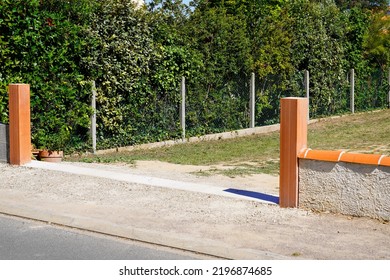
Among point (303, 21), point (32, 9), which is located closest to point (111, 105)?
point (32, 9)

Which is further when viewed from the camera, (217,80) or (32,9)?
(217,80)

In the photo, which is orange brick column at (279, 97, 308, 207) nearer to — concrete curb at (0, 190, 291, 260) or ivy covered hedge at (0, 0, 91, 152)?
concrete curb at (0, 190, 291, 260)

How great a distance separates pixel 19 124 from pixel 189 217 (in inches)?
184

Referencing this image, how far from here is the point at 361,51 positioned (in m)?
28.1

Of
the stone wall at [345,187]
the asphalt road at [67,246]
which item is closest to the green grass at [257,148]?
the stone wall at [345,187]

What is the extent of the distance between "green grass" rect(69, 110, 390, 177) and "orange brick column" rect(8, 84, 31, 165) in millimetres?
1975

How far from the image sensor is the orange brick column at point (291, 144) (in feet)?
30.7

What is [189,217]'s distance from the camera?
29.7 ft

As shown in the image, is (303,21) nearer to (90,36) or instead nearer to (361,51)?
(361,51)

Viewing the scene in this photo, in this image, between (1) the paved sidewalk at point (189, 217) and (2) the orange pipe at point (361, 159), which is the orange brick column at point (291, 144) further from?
(2) the orange pipe at point (361, 159)

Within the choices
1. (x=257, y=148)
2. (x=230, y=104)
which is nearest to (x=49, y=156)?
(x=257, y=148)

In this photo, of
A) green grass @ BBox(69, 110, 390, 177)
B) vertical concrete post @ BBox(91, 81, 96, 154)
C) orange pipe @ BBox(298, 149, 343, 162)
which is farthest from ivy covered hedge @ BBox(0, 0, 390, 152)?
orange pipe @ BBox(298, 149, 343, 162)

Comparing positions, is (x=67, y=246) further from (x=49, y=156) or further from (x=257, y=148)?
(x=257, y=148)

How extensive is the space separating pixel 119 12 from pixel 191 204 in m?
8.37
